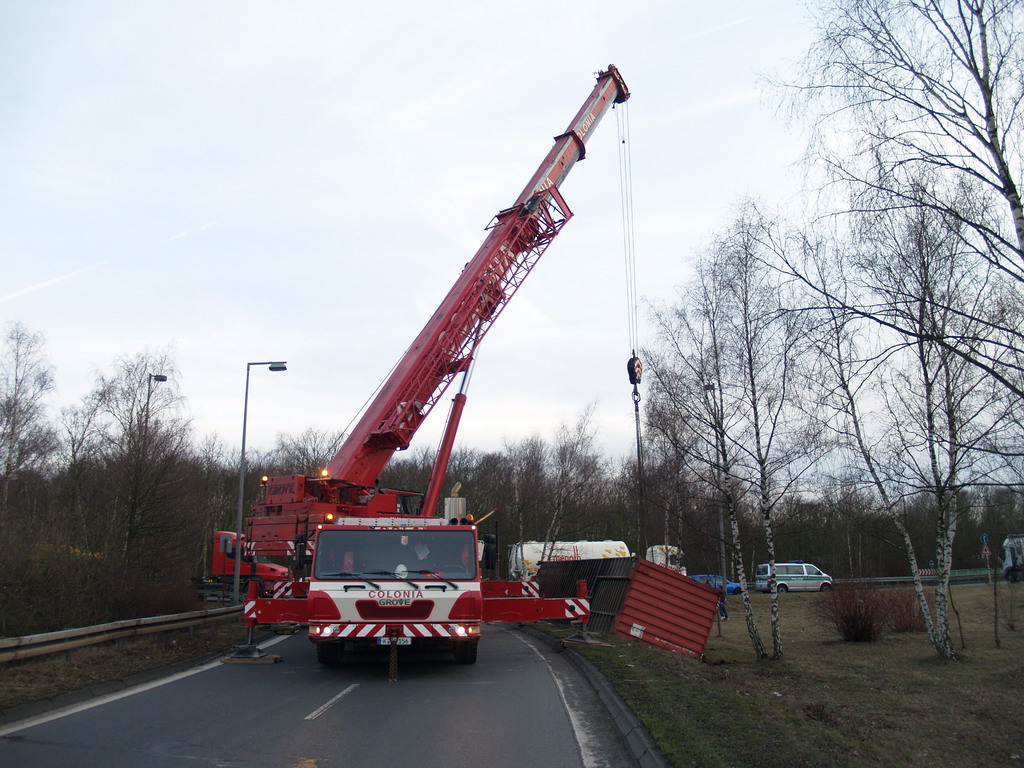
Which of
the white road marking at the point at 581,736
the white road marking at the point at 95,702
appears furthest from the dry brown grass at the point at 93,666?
the white road marking at the point at 581,736

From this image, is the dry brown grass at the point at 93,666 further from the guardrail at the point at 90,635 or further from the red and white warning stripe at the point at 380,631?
the red and white warning stripe at the point at 380,631

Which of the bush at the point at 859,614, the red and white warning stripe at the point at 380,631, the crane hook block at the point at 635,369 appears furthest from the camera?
the crane hook block at the point at 635,369

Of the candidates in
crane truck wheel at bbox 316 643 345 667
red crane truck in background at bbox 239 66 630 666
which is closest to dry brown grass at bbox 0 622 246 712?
red crane truck in background at bbox 239 66 630 666

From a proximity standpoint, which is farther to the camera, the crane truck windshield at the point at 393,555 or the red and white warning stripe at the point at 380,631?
the crane truck windshield at the point at 393,555

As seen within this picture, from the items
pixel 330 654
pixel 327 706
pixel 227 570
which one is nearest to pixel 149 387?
pixel 227 570

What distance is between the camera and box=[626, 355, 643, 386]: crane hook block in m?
20.7

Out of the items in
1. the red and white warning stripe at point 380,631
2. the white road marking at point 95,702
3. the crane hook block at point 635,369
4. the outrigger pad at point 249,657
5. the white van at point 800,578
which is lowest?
the white van at point 800,578

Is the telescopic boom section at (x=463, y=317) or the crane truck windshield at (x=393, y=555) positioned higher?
the telescopic boom section at (x=463, y=317)

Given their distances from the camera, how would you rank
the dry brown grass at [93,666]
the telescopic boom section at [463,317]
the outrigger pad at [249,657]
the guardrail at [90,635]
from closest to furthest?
the dry brown grass at [93,666] < the guardrail at [90,635] < the outrigger pad at [249,657] < the telescopic boom section at [463,317]

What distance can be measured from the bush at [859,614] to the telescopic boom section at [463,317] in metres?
12.1

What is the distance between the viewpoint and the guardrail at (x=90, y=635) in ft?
33.4

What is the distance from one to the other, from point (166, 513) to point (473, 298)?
11.5m

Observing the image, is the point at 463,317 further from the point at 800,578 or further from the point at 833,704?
the point at 800,578

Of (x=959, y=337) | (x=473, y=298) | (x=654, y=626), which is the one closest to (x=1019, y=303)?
(x=959, y=337)
